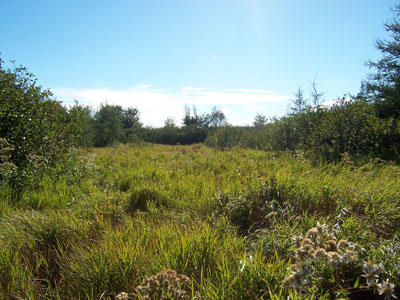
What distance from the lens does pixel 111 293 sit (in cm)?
170

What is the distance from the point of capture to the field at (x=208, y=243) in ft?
4.75

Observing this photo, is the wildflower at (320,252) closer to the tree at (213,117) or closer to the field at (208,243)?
the field at (208,243)

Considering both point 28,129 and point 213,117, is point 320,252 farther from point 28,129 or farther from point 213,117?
point 213,117

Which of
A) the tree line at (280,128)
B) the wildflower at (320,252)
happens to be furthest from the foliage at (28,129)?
the wildflower at (320,252)

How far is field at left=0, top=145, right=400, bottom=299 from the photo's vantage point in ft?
4.75

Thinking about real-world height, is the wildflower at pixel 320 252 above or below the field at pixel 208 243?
above

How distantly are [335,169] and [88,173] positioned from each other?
469cm

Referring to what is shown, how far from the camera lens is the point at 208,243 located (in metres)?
2.03

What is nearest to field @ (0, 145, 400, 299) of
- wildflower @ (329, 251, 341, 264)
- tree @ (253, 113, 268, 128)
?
wildflower @ (329, 251, 341, 264)

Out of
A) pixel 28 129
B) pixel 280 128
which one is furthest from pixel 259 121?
pixel 28 129

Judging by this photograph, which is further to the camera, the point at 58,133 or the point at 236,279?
the point at 58,133

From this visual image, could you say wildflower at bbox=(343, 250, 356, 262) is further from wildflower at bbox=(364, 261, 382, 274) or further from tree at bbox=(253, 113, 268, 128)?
tree at bbox=(253, 113, 268, 128)

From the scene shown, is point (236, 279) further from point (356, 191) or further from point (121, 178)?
point (121, 178)

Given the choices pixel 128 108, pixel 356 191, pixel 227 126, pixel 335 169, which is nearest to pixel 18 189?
pixel 356 191
